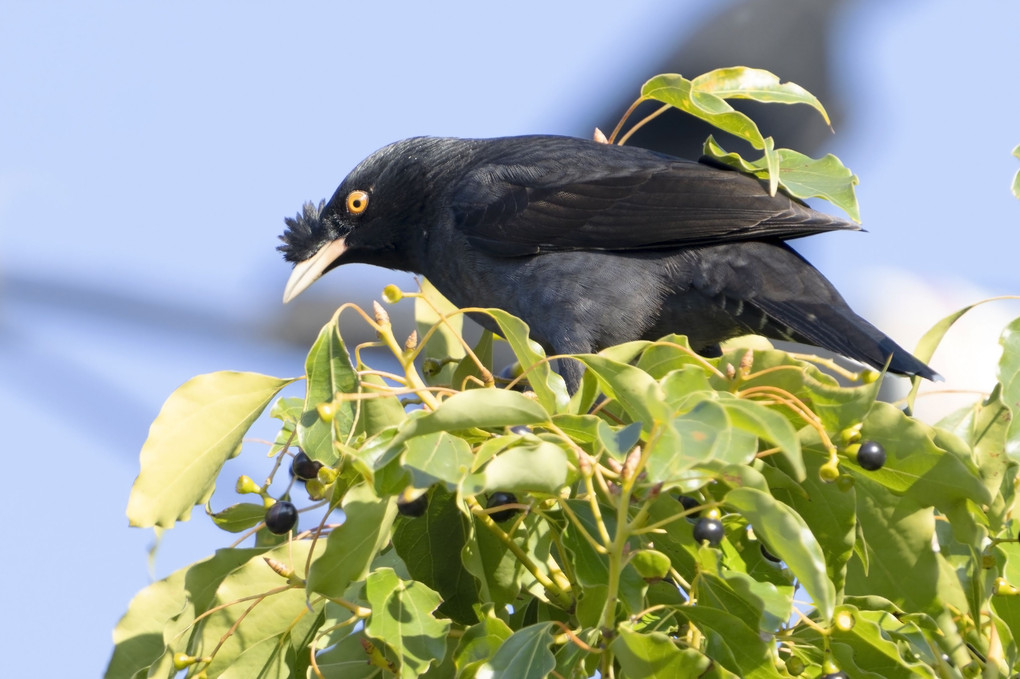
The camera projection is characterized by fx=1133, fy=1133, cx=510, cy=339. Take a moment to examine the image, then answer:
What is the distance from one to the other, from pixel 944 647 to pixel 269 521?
5.06 ft

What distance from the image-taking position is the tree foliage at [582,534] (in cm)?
210

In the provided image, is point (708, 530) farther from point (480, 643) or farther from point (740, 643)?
point (480, 643)

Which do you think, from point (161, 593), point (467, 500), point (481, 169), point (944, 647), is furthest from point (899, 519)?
point (481, 169)

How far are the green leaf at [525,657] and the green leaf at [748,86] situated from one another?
5.97 feet

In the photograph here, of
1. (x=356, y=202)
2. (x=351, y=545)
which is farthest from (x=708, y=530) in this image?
(x=356, y=202)

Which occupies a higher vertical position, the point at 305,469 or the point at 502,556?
the point at 305,469

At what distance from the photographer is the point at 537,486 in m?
2.06

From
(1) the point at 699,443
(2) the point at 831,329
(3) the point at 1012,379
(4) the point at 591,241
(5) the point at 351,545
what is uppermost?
(1) the point at 699,443

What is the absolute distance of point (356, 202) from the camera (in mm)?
5309

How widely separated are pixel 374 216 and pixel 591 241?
1183 mm

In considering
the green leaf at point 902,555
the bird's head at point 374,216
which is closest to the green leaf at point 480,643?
the green leaf at point 902,555

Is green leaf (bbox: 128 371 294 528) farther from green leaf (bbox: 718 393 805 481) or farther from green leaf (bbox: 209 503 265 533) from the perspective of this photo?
green leaf (bbox: 718 393 805 481)

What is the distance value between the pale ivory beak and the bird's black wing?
623mm

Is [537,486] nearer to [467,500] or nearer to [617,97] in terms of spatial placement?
[467,500]
